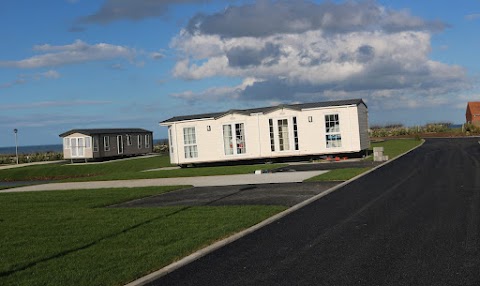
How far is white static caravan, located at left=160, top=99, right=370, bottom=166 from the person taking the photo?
3234 cm

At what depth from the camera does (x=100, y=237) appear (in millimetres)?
10250

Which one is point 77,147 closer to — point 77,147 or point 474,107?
point 77,147

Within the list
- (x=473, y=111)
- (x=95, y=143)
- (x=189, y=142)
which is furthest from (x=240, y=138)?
(x=473, y=111)

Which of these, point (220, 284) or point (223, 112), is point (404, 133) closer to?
point (223, 112)

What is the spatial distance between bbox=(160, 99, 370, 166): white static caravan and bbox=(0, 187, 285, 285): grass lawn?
→ 18305 mm

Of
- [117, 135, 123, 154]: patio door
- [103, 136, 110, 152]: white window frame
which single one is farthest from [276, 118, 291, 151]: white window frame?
[117, 135, 123, 154]: patio door

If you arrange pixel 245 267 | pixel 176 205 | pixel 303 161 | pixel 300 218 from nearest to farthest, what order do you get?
pixel 245 267 → pixel 300 218 → pixel 176 205 → pixel 303 161

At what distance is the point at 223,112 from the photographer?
116 ft

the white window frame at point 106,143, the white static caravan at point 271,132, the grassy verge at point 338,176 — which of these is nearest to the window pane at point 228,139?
the white static caravan at point 271,132

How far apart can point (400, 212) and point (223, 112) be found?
2459 centimetres

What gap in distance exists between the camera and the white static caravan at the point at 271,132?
106 feet

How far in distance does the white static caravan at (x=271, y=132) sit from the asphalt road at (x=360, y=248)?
727 inches

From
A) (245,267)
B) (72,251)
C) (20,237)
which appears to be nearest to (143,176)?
(20,237)

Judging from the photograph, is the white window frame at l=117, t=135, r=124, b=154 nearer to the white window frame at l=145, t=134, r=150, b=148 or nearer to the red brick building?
the white window frame at l=145, t=134, r=150, b=148
